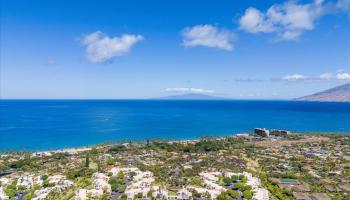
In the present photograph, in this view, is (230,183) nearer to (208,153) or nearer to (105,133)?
(208,153)

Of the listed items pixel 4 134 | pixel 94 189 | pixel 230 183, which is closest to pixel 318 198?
pixel 230 183

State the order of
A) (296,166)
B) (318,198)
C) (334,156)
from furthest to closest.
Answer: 1. (334,156)
2. (296,166)
3. (318,198)

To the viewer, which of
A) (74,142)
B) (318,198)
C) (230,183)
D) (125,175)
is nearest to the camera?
(318,198)

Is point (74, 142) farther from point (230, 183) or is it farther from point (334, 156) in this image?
point (334, 156)

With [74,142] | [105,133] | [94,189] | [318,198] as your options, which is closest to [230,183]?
[318,198]

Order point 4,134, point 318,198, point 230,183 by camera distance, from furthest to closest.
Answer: point 4,134 → point 230,183 → point 318,198

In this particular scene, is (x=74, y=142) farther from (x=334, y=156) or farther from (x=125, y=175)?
(x=334, y=156)

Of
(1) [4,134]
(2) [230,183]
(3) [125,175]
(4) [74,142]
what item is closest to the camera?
(2) [230,183]

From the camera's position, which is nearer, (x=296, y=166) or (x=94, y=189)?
(x=94, y=189)
